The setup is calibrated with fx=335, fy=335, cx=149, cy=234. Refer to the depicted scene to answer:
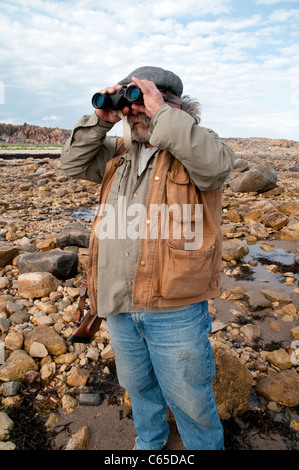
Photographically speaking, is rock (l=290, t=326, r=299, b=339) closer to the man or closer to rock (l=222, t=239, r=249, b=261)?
the man

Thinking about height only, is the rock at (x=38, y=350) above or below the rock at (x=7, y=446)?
above

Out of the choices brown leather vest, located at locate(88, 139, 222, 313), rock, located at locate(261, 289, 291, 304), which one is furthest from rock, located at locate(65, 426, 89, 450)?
rock, located at locate(261, 289, 291, 304)

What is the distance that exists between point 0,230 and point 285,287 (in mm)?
5333

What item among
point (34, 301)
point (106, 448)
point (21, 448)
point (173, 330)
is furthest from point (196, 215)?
point (34, 301)

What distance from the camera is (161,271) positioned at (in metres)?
1.67

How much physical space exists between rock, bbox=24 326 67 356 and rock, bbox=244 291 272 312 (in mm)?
2162

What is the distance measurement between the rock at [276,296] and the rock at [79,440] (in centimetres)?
267

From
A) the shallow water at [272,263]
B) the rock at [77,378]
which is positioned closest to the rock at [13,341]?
the rock at [77,378]

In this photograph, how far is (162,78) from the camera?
174 centimetres

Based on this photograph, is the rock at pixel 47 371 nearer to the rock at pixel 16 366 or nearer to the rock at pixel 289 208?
the rock at pixel 16 366

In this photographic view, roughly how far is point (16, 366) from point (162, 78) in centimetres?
246

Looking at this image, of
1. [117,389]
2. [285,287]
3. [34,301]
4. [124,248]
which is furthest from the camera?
[285,287]

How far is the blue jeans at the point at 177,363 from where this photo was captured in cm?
166

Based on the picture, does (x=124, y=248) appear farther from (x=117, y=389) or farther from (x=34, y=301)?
(x=34, y=301)
